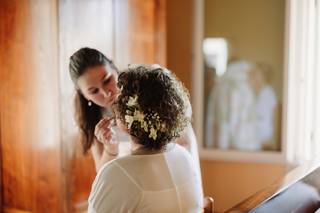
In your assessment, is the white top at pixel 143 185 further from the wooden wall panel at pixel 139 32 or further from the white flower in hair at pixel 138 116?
the wooden wall panel at pixel 139 32

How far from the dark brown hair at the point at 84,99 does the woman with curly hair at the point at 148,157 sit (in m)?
0.51

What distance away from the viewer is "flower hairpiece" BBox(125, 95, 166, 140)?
1.47m

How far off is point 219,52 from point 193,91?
363 millimetres

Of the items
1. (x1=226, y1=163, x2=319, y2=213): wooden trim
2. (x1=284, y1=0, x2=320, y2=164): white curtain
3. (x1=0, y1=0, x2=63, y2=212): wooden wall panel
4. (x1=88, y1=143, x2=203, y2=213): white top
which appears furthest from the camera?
(x1=284, y1=0, x2=320, y2=164): white curtain

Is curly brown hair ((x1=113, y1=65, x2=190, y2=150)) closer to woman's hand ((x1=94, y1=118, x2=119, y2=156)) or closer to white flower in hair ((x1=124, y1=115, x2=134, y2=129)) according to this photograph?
white flower in hair ((x1=124, y1=115, x2=134, y2=129))

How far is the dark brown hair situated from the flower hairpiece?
22.4 inches

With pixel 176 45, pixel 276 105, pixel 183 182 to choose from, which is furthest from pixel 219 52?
pixel 183 182

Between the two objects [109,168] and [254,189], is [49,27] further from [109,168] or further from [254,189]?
[254,189]

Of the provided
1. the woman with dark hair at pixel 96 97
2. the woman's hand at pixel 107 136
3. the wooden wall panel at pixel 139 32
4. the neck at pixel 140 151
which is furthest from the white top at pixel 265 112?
the neck at pixel 140 151

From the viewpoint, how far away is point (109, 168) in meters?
1.44

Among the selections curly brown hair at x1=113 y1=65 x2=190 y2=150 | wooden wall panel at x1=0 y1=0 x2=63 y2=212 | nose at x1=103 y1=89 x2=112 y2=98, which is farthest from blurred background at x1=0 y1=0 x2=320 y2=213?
curly brown hair at x1=113 y1=65 x2=190 y2=150

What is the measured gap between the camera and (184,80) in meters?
3.68

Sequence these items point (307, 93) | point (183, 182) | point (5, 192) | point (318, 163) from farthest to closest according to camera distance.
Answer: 1. point (307, 93)
2. point (318, 163)
3. point (5, 192)
4. point (183, 182)

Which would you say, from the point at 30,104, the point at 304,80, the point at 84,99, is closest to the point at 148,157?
the point at 84,99
